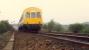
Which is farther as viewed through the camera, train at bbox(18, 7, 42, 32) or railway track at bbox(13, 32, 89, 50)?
train at bbox(18, 7, 42, 32)

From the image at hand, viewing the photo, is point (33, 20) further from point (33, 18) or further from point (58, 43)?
point (58, 43)

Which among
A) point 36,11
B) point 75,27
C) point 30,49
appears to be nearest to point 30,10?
point 36,11

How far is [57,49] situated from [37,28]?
22092 mm

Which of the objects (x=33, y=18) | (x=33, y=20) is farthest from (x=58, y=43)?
(x=33, y=20)

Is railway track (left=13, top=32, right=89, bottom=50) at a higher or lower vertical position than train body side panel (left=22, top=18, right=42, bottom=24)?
lower

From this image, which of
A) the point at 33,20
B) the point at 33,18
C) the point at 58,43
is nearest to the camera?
the point at 58,43

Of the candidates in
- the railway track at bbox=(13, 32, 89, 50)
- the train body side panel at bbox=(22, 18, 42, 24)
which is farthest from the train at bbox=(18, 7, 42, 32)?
the railway track at bbox=(13, 32, 89, 50)

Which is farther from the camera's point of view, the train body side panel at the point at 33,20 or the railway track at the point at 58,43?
the train body side panel at the point at 33,20

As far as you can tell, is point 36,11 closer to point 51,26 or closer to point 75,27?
point 75,27

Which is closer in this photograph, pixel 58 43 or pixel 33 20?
pixel 58 43

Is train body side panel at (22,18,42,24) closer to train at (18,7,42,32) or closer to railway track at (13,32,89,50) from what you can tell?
train at (18,7,42,32)

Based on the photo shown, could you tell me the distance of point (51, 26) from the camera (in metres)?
54.1

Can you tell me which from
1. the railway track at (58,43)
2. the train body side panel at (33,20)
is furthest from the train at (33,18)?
the railway track at (58,43)

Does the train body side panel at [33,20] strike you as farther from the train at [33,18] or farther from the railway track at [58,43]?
the railway track at [58,43]
